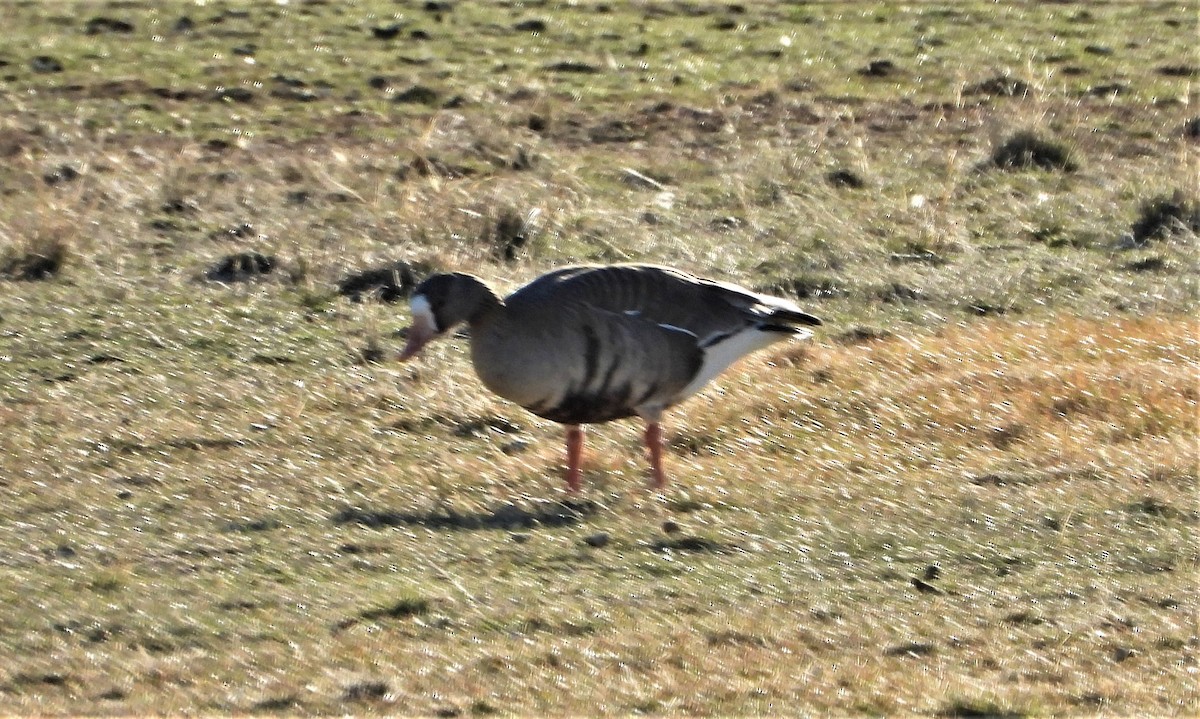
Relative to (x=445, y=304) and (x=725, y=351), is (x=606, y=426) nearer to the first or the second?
(x=725, y=351)

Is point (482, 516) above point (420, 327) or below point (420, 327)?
below

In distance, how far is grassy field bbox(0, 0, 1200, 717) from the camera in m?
6.44

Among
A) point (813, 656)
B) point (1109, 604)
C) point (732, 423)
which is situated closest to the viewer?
point (813, 656)

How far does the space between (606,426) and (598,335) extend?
164cm

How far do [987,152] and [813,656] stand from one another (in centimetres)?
1100

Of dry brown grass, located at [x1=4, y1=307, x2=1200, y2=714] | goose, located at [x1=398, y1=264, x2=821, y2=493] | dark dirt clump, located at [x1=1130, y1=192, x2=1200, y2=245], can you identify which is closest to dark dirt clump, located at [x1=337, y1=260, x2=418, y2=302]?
dry brown grass, located at [x1=4, y1=307, x2=1200, y2=714]

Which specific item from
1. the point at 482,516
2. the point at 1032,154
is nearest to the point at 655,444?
the point at 482,516

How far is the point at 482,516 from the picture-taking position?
8078 mm

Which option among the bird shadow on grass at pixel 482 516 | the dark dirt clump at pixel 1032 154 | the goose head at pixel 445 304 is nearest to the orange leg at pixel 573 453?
the bird shadow on grass at pixel 482 516

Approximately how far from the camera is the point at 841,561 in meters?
7.49

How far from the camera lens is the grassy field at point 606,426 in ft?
21.1

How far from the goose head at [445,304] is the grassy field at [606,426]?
70 centimetres

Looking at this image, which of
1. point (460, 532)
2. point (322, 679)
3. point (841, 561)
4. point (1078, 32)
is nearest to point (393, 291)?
point (460, 532)

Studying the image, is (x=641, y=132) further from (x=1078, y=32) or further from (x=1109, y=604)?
(x=1109, y=604)
